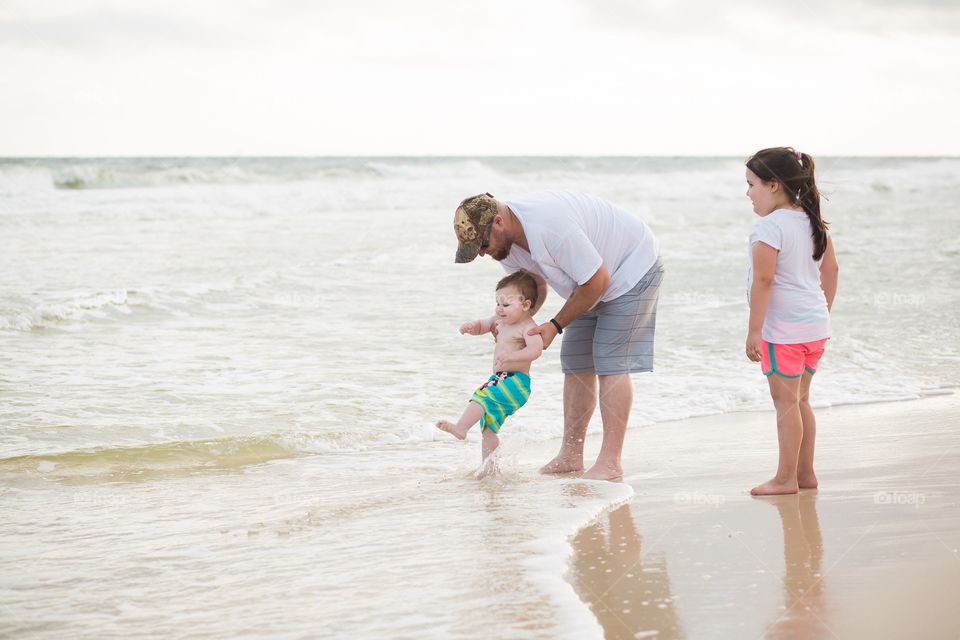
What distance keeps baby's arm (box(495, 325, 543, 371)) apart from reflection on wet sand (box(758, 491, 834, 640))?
115cm

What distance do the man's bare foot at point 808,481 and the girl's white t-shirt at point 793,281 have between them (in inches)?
23.4

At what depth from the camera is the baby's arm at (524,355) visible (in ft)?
14.8

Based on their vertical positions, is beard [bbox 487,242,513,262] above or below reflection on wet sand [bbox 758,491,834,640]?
above

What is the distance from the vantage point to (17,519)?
Answer: 13.5ft

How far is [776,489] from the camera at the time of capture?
4.14 metres

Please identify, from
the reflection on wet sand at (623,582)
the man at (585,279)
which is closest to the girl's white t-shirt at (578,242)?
the man at (585,279)

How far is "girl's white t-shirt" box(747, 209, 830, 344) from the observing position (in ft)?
13.1

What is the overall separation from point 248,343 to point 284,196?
17987mm

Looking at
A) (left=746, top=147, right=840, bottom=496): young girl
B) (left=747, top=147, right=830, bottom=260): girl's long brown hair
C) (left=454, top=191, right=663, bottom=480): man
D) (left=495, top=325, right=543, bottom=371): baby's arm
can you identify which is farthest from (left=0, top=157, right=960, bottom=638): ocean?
(left=747, top=147, right=830, bottom=260): girl's long brown hair

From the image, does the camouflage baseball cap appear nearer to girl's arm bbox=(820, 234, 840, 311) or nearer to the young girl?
the young girl

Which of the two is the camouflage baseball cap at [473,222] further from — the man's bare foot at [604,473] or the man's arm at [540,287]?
the man's bare foot at [604,473]

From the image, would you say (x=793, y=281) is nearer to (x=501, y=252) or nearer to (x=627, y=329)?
(x=627, y=329)

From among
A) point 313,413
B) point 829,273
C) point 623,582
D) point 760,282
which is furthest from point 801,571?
point 313,413

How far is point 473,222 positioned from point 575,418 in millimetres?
1230
